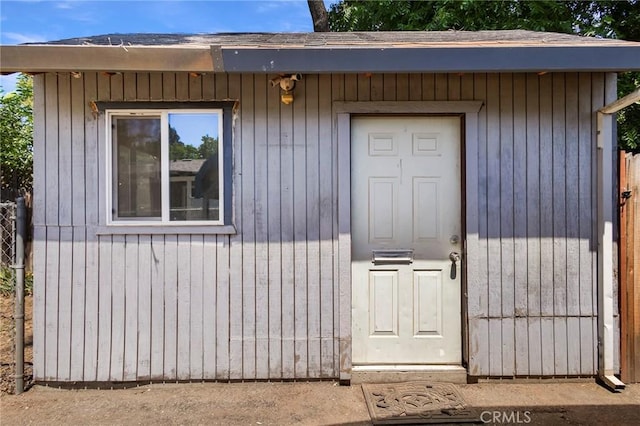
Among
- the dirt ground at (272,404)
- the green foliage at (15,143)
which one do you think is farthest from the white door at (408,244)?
the green foliage at (15,143)

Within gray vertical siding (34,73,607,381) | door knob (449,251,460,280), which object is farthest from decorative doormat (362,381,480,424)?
door knob (449,251,460,280)

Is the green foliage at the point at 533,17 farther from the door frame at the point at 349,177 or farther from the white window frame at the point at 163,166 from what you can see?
the white window frame at the point at 163,166

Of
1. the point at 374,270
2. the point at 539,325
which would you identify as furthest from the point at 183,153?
the point at 539,325

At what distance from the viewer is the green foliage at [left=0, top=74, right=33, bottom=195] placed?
675 cm

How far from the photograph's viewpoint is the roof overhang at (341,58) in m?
2.91

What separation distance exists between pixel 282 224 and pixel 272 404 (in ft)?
4.62

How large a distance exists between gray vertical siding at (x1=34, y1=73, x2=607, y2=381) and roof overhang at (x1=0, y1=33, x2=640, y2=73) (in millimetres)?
450

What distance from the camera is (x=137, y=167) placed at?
3.44 meters

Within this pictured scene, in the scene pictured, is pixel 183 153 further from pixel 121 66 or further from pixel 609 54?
pixel 609 54

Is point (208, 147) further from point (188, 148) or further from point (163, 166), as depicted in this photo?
point (163, 166)

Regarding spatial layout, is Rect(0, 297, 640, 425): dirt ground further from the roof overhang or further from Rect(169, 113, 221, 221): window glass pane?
the roof overhang

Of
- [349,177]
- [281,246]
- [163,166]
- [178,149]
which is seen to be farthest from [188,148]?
[349,177]

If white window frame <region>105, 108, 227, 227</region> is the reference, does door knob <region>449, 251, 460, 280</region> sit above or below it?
below

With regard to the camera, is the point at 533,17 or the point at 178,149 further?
the point at 533,17
